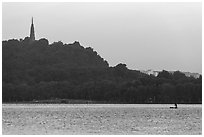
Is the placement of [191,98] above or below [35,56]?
below

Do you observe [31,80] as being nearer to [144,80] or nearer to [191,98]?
[144,80]

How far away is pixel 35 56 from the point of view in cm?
19350

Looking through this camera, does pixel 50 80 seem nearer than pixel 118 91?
No

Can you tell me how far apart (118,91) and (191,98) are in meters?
21.7

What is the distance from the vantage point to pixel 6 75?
18412 centimetres

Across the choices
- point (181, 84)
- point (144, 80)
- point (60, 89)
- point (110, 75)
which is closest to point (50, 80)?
point (60, 89)

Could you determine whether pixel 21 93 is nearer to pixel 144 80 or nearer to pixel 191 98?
pixel 144 80

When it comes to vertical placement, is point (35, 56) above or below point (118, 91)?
above

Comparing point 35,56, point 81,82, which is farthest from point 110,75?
point 35,56

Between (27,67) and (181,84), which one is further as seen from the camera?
(27,67)

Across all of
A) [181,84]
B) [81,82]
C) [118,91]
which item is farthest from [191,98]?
[81,82]

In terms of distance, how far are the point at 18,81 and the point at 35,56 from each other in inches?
441

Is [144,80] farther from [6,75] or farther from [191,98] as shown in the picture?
[6,75]

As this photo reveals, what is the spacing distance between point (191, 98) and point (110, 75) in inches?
1245
